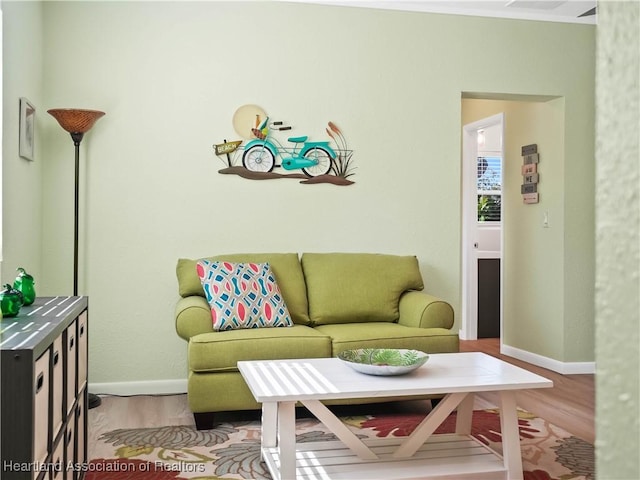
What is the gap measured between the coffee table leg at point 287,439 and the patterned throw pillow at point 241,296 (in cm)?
138

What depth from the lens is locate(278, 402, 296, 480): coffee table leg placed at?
255 cm

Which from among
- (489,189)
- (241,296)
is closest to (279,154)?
(241,296)

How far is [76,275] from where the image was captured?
4.11 metres

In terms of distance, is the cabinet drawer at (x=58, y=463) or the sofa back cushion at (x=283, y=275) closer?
the cabinet drawer at (x=58, y=463)

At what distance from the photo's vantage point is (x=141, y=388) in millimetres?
4449

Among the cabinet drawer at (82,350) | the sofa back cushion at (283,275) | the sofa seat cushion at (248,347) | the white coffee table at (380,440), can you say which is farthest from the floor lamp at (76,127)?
the white coffee table at (380,440)

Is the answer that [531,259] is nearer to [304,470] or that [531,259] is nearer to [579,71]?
[579,71]

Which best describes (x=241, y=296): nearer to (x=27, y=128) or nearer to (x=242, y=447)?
(x=242, y=447)

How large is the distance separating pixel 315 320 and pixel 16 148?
204cm

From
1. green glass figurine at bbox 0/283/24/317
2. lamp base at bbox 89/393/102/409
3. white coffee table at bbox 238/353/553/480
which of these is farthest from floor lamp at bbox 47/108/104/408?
green glass figurine at bbox 0/283/24/317

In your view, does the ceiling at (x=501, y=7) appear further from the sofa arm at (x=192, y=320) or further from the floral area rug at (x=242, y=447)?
the floral area rug at (x=242, y=447)

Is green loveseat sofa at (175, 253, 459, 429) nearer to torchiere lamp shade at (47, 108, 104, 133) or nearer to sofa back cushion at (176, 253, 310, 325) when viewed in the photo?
sofa back cushion at (176, 253, 310, 325)

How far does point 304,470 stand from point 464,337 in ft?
13.7

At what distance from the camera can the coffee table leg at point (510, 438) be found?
274 cm
